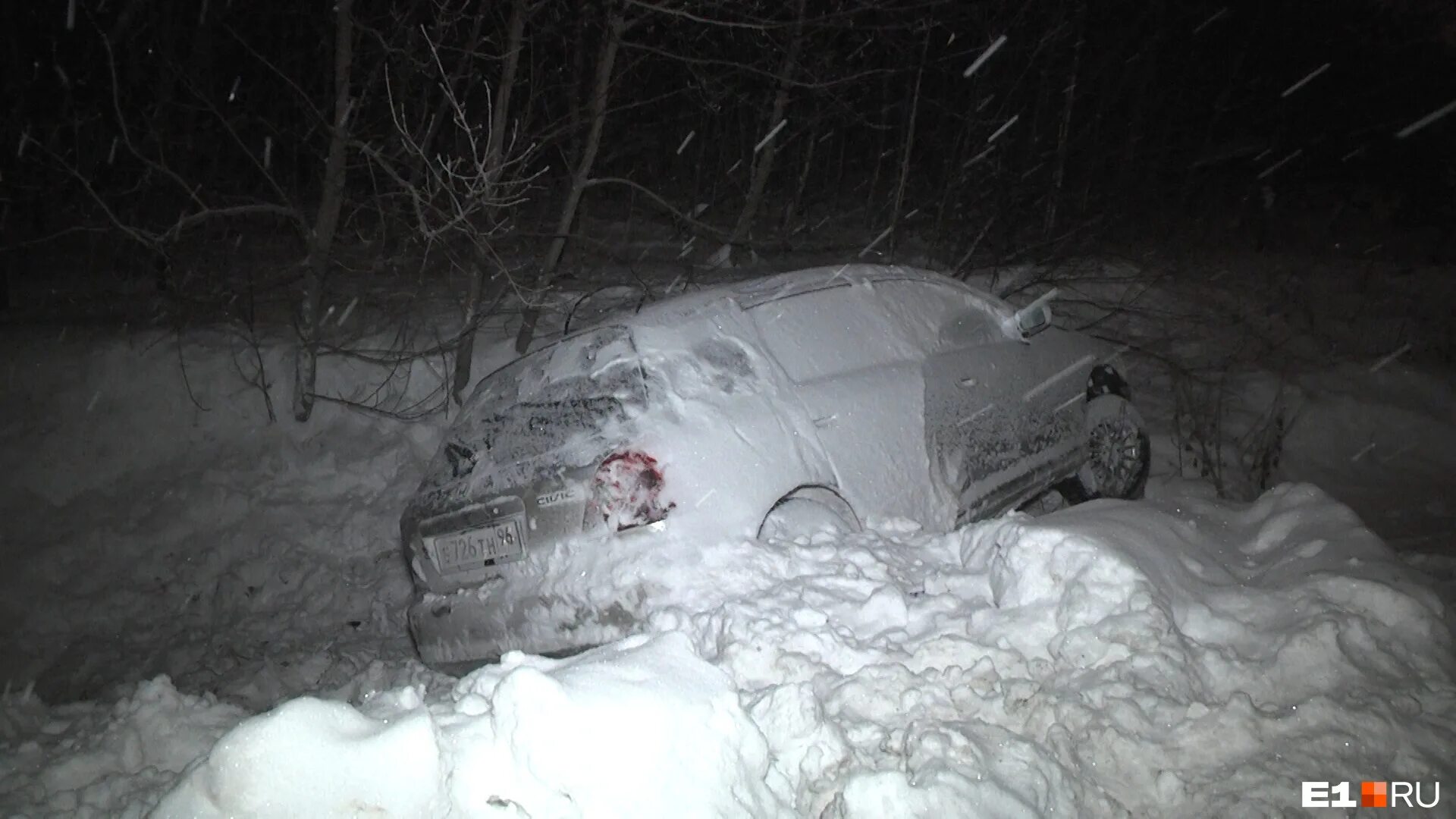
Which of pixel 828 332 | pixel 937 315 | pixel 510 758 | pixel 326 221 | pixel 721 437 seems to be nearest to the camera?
pixel 510 758

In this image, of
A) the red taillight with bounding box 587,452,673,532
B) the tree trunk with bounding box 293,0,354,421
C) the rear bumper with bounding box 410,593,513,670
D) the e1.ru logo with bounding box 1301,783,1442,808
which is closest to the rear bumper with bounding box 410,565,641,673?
the rear bumper with bounding box 410,593,513,670

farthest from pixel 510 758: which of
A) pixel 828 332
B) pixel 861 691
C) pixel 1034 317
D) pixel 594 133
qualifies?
pixel 594 133

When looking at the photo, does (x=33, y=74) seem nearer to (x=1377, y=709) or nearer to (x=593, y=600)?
(x=593, y=600)

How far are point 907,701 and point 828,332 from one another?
2.01 metres

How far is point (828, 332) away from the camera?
165 inches

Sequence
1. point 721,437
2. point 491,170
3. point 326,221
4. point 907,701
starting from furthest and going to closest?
1. point 326,221
2. point 491,170
3. point 721,437
4. point 907,701

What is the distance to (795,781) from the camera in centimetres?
240

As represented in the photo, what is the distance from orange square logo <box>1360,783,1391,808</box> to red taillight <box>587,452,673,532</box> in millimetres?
2280

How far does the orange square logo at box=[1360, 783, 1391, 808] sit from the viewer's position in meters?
2.25

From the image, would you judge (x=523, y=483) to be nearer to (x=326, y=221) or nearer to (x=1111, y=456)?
(x=1111, y=456)

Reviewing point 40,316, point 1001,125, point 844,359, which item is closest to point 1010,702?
point 844,359

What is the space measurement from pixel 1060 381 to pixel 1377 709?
2988mm

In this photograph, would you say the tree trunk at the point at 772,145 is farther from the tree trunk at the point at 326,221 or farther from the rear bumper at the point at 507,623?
the rear bumper at the point at 507,623

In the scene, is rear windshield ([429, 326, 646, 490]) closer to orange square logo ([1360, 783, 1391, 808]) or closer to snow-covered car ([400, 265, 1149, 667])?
snow-covered car ([400, 265, 1149, 667])
